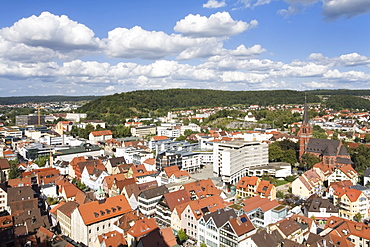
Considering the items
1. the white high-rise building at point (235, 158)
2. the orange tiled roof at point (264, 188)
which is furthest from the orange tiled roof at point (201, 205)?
the white high-rise building at point (235, 158)

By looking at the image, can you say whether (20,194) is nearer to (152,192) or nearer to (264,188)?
(152,192)

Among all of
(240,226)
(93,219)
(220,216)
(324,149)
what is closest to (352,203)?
(240,226)

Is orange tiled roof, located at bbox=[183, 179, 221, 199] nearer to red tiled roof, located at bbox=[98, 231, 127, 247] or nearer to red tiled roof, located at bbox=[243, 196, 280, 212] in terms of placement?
red tiled roof, located at bbox=[243, 196, 280, 212]

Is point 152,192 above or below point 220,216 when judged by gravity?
below

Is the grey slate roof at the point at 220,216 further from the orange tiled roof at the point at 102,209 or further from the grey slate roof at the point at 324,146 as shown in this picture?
the grey slate roof at the point at 324,146

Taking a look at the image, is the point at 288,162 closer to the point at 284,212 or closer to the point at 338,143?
the point at 338,143

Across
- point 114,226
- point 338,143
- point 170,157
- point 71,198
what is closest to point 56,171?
point 71,198
